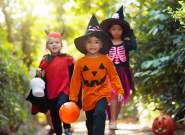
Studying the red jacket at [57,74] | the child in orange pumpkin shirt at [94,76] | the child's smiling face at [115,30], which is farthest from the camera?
the child's smiling face at [115,30]

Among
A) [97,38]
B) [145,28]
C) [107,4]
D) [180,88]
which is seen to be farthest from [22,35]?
[97,38]

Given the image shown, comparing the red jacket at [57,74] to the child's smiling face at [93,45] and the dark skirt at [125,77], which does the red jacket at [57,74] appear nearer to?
the dark skirt at [125,77]

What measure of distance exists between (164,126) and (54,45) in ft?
6.94

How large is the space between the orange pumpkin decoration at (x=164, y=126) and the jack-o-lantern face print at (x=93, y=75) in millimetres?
1754

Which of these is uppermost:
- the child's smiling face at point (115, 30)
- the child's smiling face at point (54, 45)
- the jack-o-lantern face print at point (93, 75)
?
the child's smiling face at point (115, 30)

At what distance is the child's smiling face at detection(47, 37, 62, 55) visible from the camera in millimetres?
8367

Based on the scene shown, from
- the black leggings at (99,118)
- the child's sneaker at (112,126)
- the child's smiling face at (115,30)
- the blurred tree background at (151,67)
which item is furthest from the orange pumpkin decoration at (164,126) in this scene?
the black leggings at (99,118)

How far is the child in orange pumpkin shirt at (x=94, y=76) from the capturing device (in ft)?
22.9

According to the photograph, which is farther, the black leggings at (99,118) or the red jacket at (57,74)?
the red jacket at (57,74)

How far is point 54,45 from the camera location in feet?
27.5

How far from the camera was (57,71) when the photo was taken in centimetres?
830

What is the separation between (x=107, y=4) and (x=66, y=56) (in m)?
8.34

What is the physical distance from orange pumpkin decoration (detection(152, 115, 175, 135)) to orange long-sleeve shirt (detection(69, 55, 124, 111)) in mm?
1519

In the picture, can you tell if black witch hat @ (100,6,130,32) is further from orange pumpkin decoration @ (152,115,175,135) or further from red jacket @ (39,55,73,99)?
orange pumpkin decoration @ (152,115,175,135)
